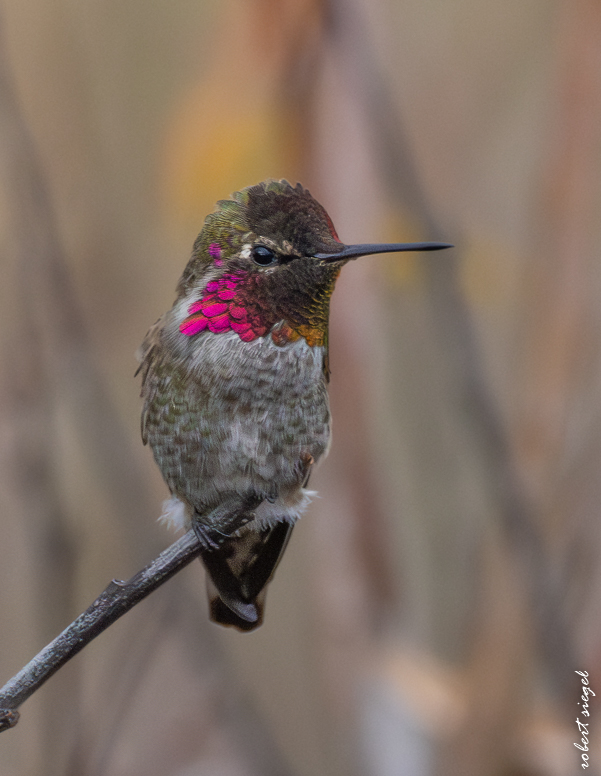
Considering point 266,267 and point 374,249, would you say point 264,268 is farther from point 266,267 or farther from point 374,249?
point 374,249

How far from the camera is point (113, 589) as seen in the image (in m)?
1.30

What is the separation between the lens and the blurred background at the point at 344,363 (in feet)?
9.57

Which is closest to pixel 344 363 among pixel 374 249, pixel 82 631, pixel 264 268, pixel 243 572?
pixel 243 572

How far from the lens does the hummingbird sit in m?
1.62

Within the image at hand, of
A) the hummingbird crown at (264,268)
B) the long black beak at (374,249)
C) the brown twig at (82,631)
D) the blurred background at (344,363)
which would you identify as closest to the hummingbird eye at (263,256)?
the hummingbird crown at (264,268)

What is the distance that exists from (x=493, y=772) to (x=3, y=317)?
9.65 feet

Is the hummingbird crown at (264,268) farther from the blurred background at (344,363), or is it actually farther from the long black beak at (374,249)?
the blurred background at (344,363)

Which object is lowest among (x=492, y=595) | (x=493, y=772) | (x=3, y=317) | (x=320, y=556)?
(x=493, y=772)

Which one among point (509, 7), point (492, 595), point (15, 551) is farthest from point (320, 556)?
point (509, 7)

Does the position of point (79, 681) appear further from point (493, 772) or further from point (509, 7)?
point (509, 7)

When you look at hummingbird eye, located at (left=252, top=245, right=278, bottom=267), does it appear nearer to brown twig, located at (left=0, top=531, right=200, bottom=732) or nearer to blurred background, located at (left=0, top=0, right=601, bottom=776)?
brown twig, located at (left=0, top=531, right=200, bottom=732)

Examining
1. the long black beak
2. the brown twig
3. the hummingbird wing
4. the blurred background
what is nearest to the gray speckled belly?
the hummingbird wing

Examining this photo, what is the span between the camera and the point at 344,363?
11.4 feet

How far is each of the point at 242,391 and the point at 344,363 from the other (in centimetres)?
175
